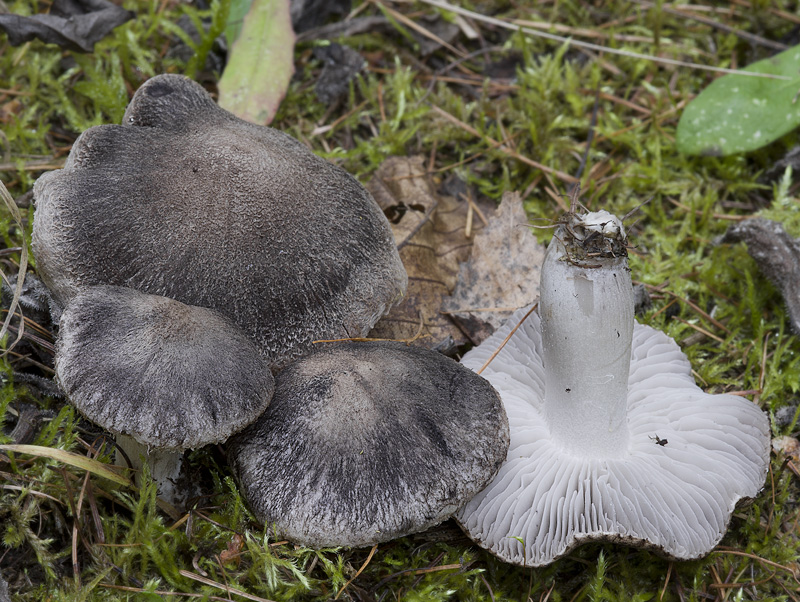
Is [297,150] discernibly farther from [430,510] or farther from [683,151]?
[683,151]

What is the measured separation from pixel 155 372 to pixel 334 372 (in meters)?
0.53

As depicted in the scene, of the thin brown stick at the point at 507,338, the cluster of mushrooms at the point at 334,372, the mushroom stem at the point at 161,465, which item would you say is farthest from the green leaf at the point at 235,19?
the mushroom stem at the point at 161,465

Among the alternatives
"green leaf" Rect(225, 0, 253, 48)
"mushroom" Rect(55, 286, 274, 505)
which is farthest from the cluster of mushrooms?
"green leaf" Rect(225, 0, 253, 48)

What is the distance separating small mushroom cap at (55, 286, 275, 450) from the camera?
1830mm

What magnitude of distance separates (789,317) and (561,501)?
145 centimetres

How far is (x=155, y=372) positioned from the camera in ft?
6.13

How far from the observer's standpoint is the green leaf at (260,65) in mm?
3230

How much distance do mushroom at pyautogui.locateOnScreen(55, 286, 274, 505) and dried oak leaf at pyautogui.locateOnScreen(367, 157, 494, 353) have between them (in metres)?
0.85

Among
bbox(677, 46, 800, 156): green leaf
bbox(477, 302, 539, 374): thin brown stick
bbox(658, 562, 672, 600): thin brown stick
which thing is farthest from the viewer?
bbox(677, 46, 800, 156): green leaf

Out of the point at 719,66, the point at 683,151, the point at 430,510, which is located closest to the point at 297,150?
the point at 430,510

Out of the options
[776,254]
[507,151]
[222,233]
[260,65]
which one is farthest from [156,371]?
[776,254]

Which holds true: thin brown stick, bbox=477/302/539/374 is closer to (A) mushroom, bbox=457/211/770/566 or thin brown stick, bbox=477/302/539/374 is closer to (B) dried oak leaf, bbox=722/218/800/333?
(A) mushroom, bbox=457/211/770/566

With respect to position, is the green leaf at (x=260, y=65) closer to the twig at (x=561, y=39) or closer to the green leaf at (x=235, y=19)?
the green leaf at (x=235, y=19)

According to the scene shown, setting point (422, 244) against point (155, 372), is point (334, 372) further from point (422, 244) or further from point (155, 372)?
point (422, 244)
